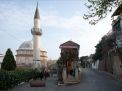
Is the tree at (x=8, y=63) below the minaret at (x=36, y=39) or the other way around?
below

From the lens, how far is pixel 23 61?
337ft

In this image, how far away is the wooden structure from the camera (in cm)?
3456

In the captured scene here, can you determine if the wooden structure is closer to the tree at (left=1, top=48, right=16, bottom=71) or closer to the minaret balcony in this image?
the tree at (left=1, top=48, right=16, bottom=71)

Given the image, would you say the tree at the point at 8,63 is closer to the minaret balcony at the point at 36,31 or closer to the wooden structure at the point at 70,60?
the wooden structure at the point at 70,60

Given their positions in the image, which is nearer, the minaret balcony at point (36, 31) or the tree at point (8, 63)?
the tree at point (8, 63)

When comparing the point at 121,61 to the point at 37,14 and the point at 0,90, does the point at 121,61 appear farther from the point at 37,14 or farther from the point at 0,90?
the point at 37,14

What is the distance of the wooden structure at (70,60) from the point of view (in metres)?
34.6

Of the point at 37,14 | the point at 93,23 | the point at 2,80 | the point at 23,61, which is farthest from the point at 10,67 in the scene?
the point at 23,61

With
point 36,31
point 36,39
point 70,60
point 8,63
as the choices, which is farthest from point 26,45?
point 8,63

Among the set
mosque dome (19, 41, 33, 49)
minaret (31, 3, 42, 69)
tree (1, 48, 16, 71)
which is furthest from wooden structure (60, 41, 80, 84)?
mosque dome (19, 41, 33, 49)

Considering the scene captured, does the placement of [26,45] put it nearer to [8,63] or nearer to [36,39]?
[36,39]

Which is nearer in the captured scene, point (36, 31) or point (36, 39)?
point (36, 31)

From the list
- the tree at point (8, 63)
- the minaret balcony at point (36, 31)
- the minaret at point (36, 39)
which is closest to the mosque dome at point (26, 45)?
the minaret at point (36, 39)

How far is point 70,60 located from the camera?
125 ft
